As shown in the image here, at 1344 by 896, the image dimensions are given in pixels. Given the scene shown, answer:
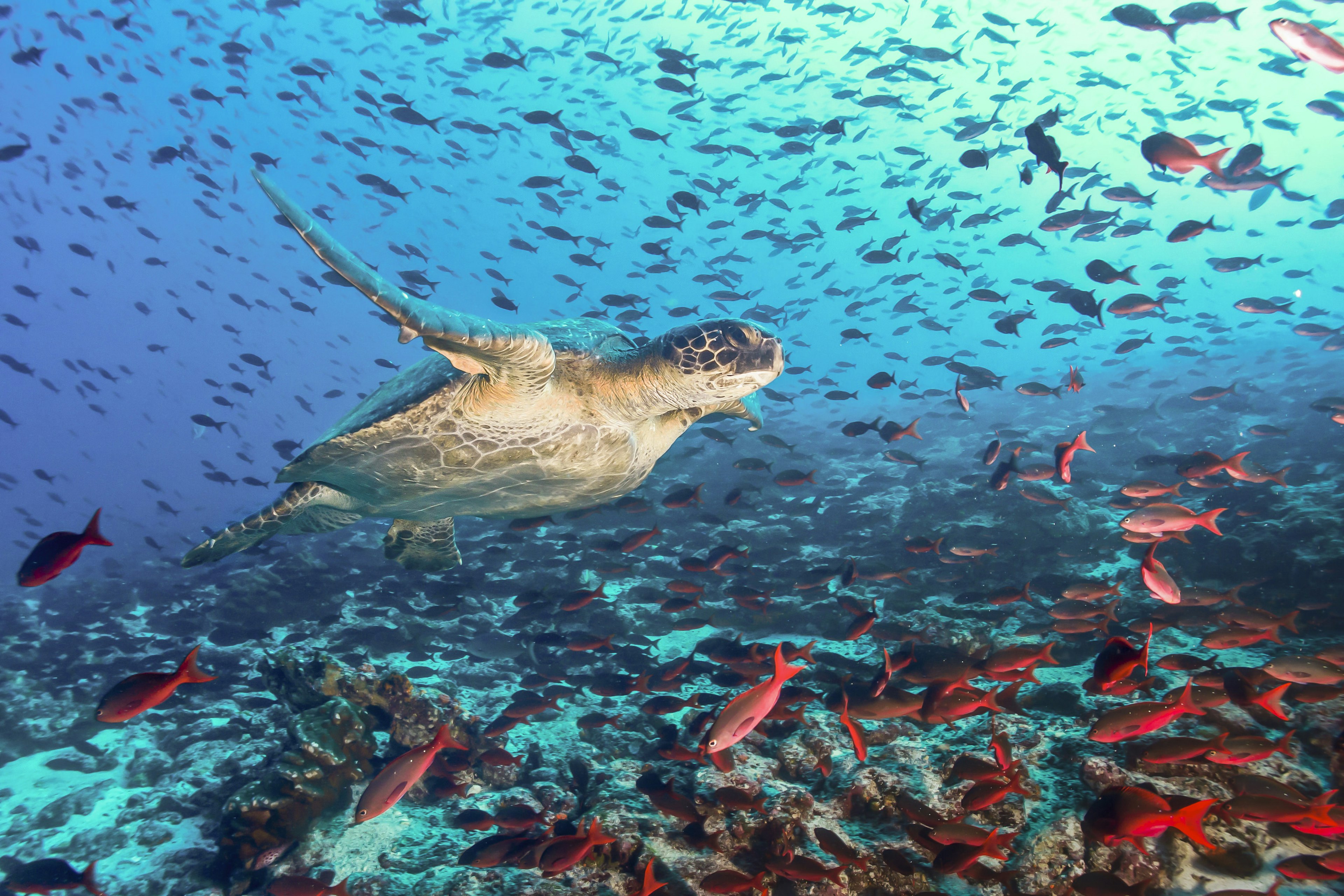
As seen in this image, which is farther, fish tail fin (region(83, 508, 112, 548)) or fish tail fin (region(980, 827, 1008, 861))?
fish tail fin (region(83, 508, 112, 548))

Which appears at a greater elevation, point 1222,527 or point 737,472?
point 737,472

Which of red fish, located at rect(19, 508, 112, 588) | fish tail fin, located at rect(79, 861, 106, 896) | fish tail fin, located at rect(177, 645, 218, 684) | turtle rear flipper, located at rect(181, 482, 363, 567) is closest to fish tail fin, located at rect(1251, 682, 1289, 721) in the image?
fish tail fin, located at rect(177, 645, 218, 684)

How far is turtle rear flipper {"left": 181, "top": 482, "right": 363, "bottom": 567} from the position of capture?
4.68 meters

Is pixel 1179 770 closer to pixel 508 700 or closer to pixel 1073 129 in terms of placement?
pixel 508 700

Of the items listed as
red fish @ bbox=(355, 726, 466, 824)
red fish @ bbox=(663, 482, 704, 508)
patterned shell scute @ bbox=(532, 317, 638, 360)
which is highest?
patterned shell scute @ bbox=(532, 317, 638, 360)

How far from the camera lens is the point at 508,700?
5.73 metres

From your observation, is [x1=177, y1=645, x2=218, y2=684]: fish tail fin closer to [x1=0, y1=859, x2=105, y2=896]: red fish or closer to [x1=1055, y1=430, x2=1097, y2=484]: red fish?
[x1=0, y1=859, x2=105, y2=896]: red fish

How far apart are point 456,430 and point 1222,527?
→ 341 inches

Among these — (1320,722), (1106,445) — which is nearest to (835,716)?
(1320,722)

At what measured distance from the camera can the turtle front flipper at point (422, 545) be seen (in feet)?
19.3

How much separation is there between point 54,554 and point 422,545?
3209 millimetres

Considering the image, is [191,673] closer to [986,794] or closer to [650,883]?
[650,883]

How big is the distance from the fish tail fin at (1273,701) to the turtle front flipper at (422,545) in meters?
6.43

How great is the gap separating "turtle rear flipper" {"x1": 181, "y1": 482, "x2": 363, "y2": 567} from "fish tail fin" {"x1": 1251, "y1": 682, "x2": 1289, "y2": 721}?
6752mm
